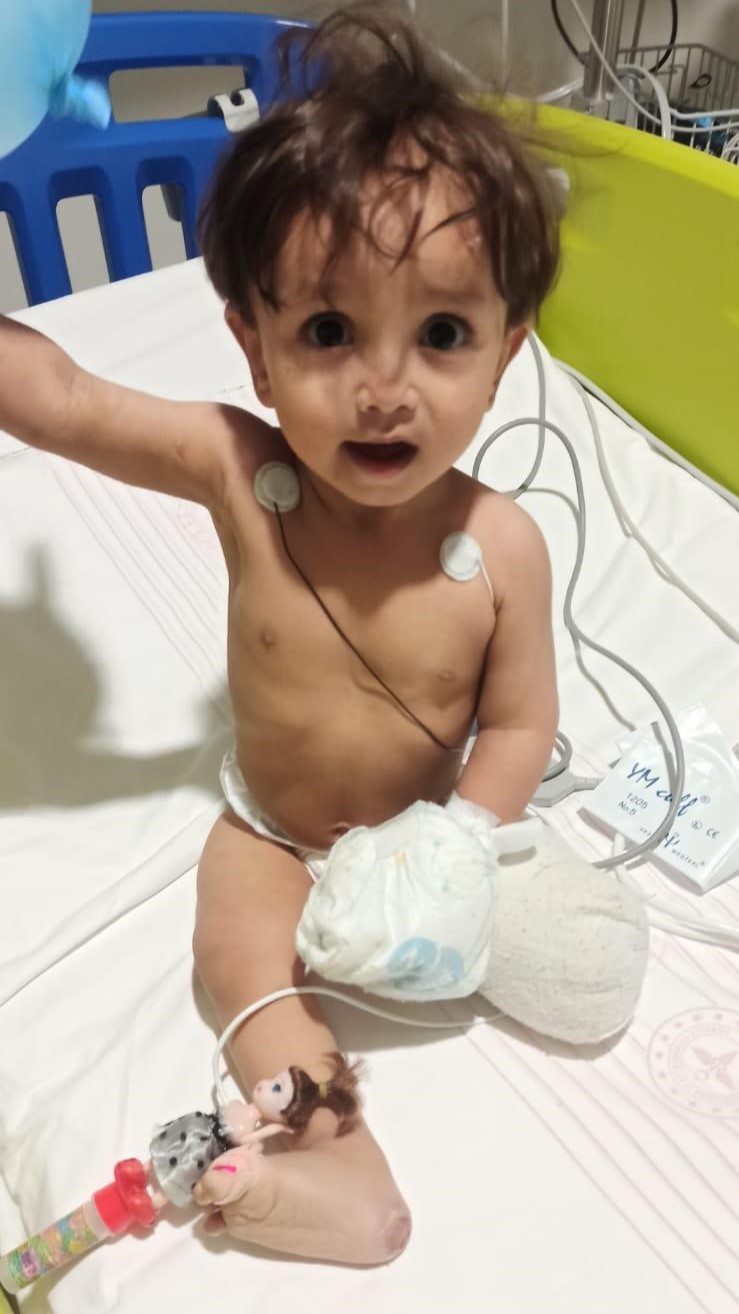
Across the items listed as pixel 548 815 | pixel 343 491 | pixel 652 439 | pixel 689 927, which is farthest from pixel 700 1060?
pixel 652 439

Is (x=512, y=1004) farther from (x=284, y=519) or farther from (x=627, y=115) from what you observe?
(x=627, y=115)

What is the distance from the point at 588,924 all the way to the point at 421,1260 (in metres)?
0.22

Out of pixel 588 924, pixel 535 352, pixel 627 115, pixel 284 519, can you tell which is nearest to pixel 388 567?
pixel 284 519

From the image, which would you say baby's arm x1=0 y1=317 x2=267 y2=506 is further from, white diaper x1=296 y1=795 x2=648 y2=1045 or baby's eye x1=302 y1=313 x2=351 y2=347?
white diaper x1=296 y1=795 x2=648 y2=1045

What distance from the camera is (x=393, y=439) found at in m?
0.59

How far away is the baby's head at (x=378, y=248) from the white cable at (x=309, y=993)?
32 cm

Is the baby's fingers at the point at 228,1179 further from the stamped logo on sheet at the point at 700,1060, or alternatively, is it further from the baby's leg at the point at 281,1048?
the stamped logo on sheet at the point at 700,1060

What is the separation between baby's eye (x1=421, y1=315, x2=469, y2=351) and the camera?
0.58 meters

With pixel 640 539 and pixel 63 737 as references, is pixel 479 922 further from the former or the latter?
pixel 640 539

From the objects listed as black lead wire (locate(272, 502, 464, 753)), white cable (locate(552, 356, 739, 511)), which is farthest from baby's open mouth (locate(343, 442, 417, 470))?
white cable (locate(552, 356, 739, 511))

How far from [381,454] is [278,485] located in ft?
0.35

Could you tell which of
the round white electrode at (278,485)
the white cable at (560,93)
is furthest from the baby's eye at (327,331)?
the white cable at (560,93)

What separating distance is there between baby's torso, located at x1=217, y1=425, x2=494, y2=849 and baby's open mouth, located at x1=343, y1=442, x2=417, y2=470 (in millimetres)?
88

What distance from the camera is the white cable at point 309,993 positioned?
688mm
